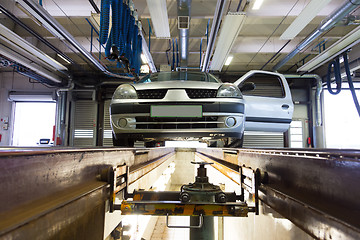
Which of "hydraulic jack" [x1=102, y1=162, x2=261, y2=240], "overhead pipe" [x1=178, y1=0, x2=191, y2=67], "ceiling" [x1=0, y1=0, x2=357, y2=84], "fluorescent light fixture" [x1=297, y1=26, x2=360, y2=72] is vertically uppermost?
"ceiling" [x1=0, y1=0, x2=357, y2=84]

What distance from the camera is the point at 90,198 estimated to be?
801 mm

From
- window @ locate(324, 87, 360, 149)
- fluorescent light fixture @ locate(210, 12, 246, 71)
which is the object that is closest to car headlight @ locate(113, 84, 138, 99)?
fluorescent light fixture @ locate(210, 12, 246, 71)

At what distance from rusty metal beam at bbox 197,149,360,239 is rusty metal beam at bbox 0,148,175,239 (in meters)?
0.67

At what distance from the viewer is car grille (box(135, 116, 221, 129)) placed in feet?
9.09

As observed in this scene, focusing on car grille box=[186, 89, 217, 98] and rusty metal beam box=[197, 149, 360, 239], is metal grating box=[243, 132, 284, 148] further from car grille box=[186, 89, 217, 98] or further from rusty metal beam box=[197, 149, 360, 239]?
rusty metal beam box=[197, 149, 360, 239]

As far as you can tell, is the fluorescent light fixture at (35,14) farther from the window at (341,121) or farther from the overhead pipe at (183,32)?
the window at (341,121)

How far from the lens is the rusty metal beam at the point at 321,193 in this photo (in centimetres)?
55

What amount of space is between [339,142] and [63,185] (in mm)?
10789

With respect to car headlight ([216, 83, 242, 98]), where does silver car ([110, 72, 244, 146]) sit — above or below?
below

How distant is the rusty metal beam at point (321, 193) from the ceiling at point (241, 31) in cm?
389

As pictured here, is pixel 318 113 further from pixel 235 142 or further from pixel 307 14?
pixel 235 142

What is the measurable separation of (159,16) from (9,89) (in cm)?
828

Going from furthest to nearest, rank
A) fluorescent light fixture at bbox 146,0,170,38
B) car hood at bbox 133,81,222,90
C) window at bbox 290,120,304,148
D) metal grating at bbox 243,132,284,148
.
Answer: window at bbox 290,120,304,148 → metal grating at bbox 243,132,284,148 → fluorescent light fixture at bbox 146,0,170,38 → car hood at bbox 133,81,222,90

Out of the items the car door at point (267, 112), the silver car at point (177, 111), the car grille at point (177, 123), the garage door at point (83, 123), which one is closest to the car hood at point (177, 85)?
the silver car at point (177, 111)
